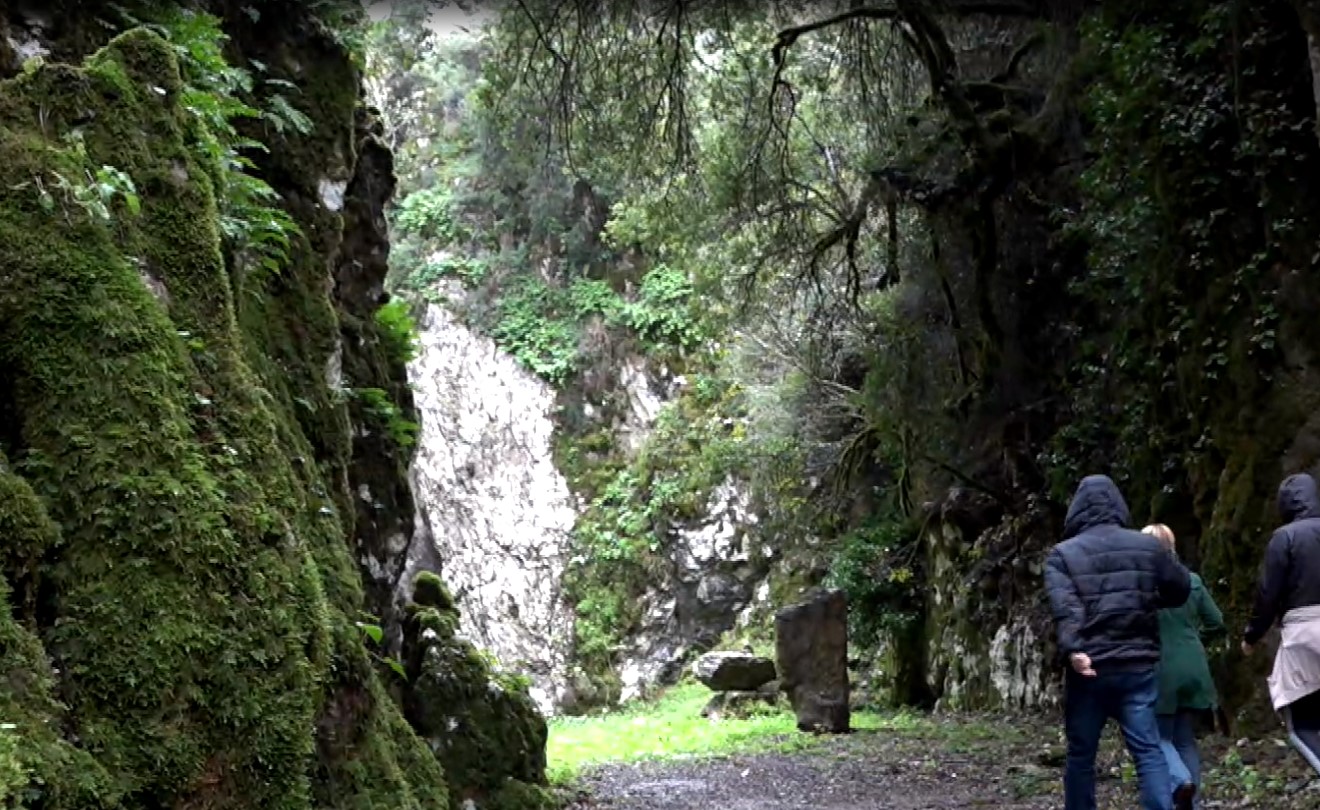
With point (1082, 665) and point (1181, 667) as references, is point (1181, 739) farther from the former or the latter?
point (1082, 665)

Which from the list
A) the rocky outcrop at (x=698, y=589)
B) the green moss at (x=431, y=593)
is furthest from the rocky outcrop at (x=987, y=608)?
the green moss at (x=431, y=593)

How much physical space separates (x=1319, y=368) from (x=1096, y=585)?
4148 mm

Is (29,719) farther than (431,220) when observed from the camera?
No

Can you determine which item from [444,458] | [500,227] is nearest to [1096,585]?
[444,458]

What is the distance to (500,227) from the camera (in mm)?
29984

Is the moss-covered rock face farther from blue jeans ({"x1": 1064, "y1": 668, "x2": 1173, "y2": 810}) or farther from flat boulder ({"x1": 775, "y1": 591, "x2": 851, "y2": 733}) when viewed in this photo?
flat boulder ({"x1": 775, "y1": 591, "x2": 851, "y2": 733})

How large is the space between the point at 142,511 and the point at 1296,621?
5127 mm

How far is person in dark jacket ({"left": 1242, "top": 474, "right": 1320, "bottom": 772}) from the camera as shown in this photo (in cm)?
554

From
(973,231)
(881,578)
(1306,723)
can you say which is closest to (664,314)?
(881,578)

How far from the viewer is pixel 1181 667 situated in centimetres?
585

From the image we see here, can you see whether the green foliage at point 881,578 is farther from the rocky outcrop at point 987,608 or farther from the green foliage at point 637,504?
the green foliage at point 637,504

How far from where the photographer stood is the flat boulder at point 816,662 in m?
14.4

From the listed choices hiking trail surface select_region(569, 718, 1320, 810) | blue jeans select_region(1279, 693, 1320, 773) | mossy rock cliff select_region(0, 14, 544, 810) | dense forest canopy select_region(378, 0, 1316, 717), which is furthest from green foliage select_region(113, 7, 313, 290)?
blue jeans select_region(1279, 693, 1320, 773)

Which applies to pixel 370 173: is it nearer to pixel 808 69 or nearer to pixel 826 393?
pixel 808 69
